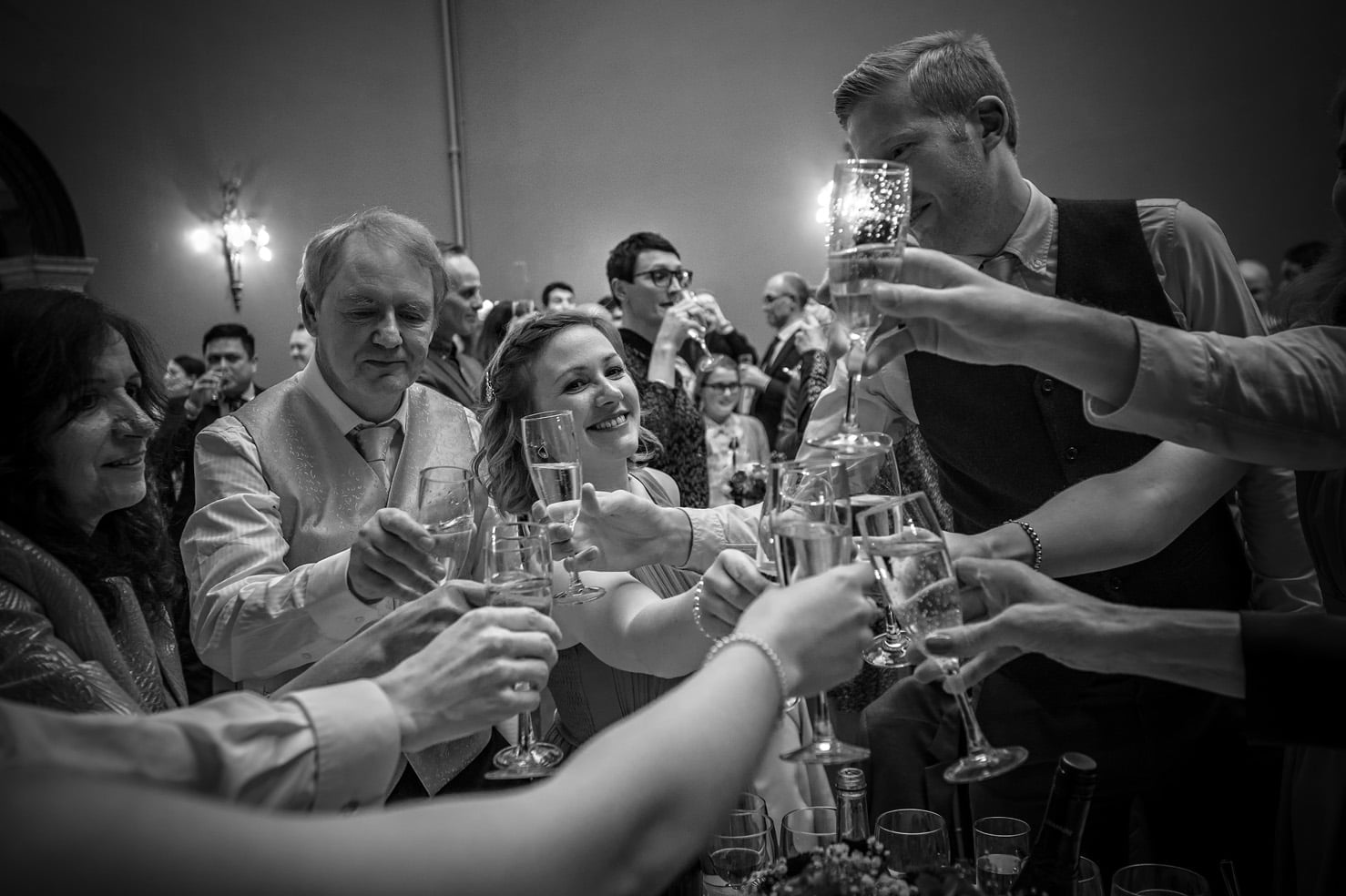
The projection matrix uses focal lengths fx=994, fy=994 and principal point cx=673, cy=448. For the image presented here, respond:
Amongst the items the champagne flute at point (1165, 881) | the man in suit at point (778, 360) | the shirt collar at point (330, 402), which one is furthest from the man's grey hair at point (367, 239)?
the man in suit at point (778, 360)

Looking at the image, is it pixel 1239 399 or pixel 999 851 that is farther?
pixel 999 851

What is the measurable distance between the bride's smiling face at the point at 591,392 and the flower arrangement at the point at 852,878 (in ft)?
3.64

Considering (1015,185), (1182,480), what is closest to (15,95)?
(1015,185)

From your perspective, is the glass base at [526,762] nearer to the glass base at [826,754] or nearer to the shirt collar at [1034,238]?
the glass base at [826,754]

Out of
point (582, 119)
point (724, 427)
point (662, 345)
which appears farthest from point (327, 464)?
point (582, 119)

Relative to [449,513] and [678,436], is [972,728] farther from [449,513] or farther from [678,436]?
[678,436]

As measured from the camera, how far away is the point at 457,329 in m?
4.28

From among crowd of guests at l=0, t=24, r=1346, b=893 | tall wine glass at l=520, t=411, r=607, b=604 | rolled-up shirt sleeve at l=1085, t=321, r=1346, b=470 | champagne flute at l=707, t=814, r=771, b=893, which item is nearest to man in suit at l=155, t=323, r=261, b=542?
crowd of guests at l=0, t=24, r=1346, b=893

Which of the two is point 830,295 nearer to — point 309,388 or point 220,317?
point 309,388

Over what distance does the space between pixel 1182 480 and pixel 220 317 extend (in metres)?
7.40

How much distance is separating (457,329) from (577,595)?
2793 millimetres

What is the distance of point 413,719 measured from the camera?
1.02m

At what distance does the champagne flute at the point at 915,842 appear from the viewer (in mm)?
1332

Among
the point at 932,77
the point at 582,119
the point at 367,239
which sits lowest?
the point at 367,239
